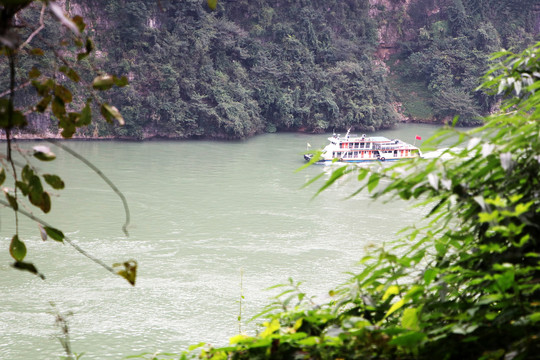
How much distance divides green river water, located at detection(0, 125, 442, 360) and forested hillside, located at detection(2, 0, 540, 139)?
2823 millimetres


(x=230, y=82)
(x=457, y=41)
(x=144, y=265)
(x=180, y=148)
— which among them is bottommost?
(x=144, y=265)

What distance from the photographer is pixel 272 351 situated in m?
0.71

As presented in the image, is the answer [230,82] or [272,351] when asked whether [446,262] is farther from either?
[230,82]

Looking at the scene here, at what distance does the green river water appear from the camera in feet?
16.7

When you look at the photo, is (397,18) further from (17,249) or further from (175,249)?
(17,249)

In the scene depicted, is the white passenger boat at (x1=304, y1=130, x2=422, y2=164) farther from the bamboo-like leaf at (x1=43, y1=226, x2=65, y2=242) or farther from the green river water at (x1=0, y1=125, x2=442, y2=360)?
the bamboo-like leaf at (x1=43, y1=226, x2=65, y2=242)

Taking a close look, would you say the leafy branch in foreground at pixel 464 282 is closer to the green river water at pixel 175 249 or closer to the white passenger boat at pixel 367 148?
the green river water at pixel 175 249

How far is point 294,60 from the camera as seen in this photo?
667 inches

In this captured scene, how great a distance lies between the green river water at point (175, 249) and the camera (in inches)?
201

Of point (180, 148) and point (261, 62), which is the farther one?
point (261, 62)

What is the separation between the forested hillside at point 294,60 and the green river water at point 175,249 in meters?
2.82

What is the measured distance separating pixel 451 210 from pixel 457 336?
0.47ft

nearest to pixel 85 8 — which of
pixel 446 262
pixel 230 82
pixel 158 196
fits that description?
pixel 230 82

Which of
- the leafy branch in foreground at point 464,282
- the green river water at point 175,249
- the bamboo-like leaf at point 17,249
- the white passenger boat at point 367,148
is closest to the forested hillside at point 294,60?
the green river water at point 175,249
